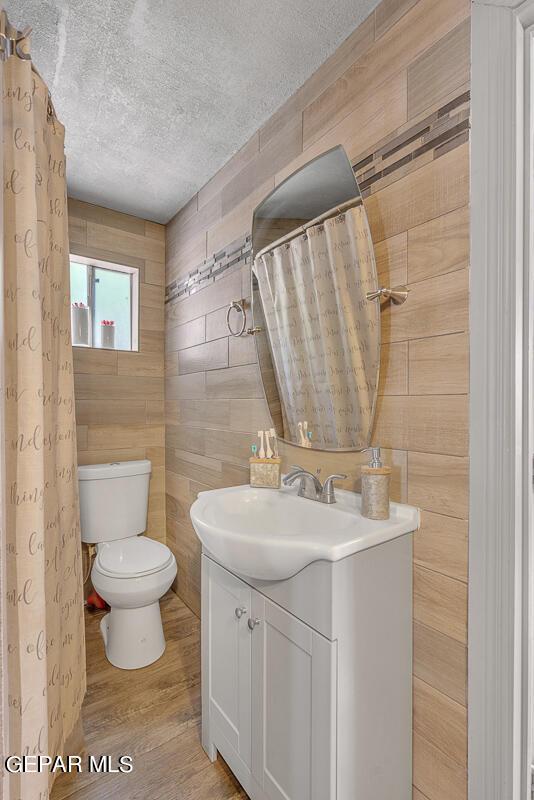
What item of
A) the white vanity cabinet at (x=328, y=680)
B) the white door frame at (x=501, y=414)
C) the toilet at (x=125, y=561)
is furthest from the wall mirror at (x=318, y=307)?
the toilet at (x=125, y=561)

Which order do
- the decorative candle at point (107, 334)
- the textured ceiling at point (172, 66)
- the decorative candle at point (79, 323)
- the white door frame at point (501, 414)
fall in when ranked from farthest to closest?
the decorative candle at point (107, 334)
the decorative candle at point (79, 323)
the textured ceiling at point (172, 66)
the white door frame at point (501, 414)

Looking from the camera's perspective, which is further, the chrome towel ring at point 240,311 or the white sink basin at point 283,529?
the chrome towel ring at point 240,311

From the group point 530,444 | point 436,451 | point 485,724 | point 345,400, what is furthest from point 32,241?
point 485,724

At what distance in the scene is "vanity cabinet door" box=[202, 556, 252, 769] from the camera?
1218 mm

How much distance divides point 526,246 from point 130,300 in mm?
2309

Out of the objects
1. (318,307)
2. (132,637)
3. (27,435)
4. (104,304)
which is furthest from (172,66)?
(132,637)

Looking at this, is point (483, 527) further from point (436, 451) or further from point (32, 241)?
point (32, 241)

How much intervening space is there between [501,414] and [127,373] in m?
2.19

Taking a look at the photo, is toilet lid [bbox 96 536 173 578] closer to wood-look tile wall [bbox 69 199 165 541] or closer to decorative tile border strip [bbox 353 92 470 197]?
wood-look tile wall [bbox 69 199 165 541]

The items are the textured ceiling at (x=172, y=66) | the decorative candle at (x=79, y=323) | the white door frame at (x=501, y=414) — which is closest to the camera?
the white door frame at (x=501, y=414)

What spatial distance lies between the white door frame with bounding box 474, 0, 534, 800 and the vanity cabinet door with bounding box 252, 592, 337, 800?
0.35 m

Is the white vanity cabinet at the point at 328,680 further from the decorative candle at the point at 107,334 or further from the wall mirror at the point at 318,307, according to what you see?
the decorative candle at the point at 107,334

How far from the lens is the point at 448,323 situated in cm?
104

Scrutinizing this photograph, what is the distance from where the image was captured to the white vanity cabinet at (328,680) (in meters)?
0.94
